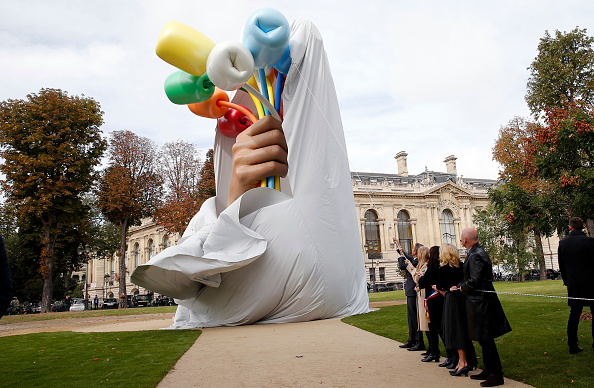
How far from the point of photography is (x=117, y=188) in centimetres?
3044

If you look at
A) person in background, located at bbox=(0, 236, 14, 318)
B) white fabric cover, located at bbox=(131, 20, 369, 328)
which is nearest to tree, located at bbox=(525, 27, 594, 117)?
white fabric cover, located at bbox=(131, 20, 369, 328)

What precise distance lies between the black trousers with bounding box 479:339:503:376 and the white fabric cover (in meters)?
6.60

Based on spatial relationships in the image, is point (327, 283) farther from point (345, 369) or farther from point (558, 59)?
point (558, 59)

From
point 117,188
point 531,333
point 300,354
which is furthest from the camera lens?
point 117,188

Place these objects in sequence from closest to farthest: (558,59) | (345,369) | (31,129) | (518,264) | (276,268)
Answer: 1. (345,369)
2. (276,268)
3. (558,59)
4. (31,129)
5. (518,264)

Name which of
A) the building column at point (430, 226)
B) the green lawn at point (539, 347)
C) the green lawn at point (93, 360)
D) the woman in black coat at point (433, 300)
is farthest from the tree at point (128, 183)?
the building column at point (430, 226)

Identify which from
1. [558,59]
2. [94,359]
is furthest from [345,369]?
[558,59]

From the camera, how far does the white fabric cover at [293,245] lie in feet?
34.9

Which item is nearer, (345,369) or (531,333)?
(345,369)

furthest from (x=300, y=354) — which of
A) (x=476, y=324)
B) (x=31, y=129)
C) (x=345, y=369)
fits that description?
(x=31, y=129)

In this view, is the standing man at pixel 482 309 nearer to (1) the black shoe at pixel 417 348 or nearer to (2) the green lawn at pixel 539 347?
(2) the green lawn at pixel 539 347

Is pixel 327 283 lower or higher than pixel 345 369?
higher

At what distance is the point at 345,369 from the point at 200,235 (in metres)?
6.88

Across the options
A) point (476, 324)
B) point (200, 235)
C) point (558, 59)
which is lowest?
point (476, 324)
